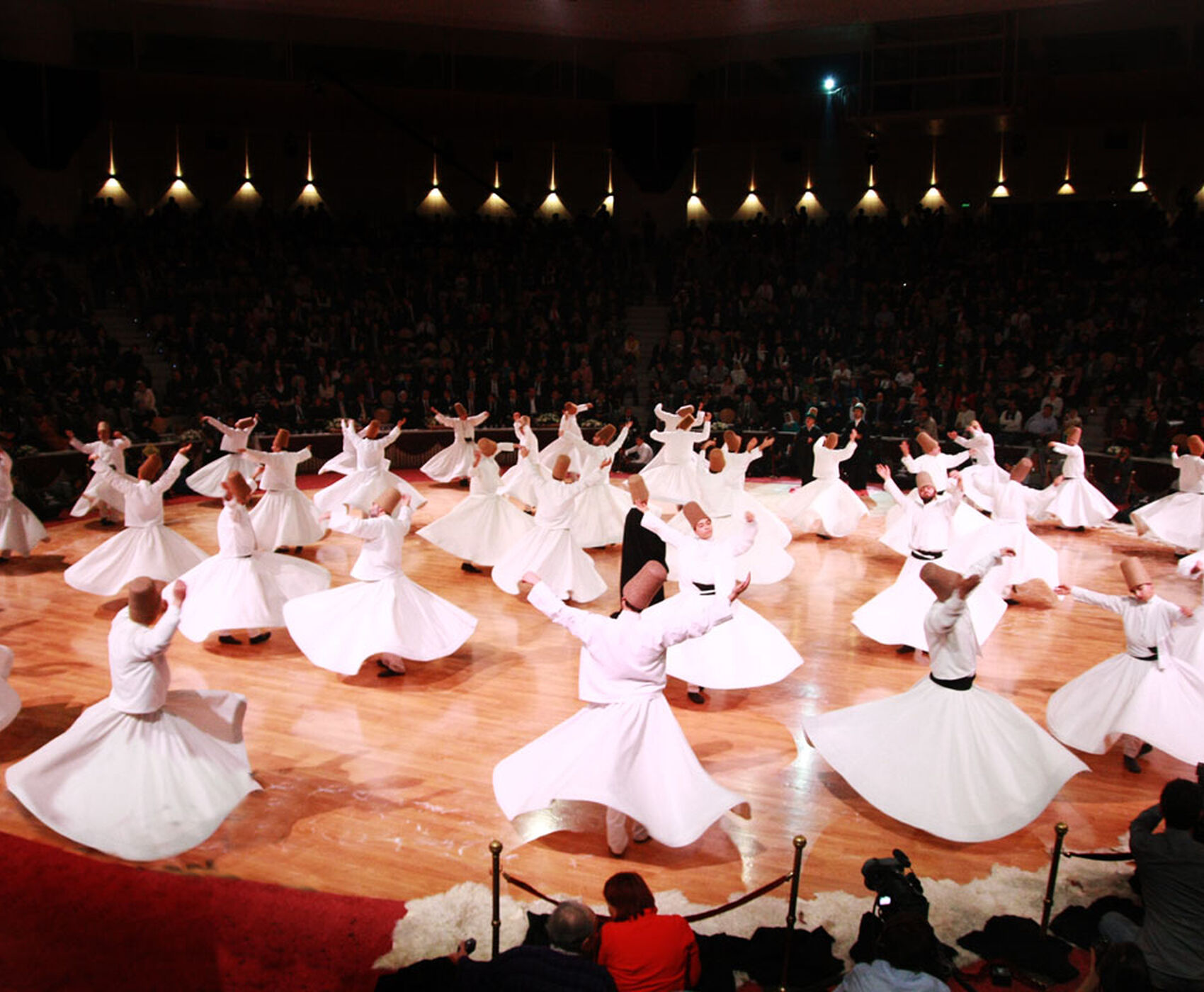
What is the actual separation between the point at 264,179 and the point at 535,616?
72.1 ft

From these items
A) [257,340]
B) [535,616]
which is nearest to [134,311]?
[257,340]

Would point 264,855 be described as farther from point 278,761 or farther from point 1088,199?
point 1088,199

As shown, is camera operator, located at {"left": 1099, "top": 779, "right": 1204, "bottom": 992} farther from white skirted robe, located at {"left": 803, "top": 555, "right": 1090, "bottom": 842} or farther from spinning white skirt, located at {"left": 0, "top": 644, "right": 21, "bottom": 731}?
spinning white skirt, located at {"left": 0, "top": 644, "right": 21, "bottom": 731}

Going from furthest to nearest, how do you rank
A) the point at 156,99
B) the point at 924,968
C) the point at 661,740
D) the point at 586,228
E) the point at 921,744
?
the point at 586,228 → the point at 156,99 → the point at 921,744 → the point at 661,740 → the point at 924,968

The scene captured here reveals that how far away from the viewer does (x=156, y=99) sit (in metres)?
23.9

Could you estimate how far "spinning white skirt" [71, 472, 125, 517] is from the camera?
12586 millimetres

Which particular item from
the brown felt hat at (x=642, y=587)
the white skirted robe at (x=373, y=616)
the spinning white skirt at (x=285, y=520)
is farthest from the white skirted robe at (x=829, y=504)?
the brown felt hat at (x=642, y=587)

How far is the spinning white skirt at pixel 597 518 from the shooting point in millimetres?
12555

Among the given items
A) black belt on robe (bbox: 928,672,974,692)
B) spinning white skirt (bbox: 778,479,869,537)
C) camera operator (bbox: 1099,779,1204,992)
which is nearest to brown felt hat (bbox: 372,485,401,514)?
black belt on robe (bbox: 928,672,974,692)

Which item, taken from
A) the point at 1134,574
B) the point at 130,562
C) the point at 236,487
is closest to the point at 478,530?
the point at 130,562

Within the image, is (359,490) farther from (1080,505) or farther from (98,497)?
(1080,505)

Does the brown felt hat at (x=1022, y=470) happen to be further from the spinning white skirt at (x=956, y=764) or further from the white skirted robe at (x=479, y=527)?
the white skirted robe at (x=479, y=527)

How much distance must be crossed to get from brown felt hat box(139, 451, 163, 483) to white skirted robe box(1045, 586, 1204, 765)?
26.4 ft

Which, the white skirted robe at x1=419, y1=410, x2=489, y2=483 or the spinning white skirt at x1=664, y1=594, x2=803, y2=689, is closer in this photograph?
the spinning white skirt at x1=664, y1=594, x2=803, y2=689
